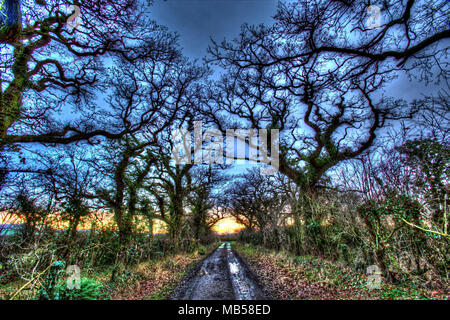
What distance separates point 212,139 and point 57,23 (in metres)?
9.33

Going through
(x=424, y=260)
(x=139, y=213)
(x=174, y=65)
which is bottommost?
(x=424, y=260)

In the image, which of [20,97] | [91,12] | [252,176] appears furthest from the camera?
[252,176]

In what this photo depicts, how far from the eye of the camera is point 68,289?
133 inches

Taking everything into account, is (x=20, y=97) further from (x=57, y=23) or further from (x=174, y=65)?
(x=174, y=65)

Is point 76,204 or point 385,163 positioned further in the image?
point 76,204

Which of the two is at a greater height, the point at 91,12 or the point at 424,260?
the point at 91,12
